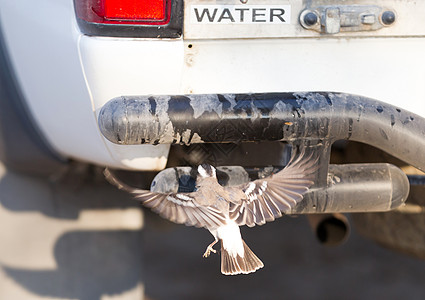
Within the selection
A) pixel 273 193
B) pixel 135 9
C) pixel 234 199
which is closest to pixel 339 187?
pixel 273 193

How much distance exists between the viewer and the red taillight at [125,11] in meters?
2.34

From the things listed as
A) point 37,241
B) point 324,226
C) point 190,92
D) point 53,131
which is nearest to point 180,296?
point 324,226

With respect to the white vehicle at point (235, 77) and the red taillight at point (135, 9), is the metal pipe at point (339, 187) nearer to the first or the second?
the white vehicle at point (235, 77)

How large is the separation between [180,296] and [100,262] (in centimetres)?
160

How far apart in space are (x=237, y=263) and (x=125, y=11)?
3.22 ft

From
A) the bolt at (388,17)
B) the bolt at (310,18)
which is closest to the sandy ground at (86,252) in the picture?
the bolt at (310,18)

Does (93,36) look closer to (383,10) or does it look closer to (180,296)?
(383,10)

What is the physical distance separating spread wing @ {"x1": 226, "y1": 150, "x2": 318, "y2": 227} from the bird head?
4.2 inches

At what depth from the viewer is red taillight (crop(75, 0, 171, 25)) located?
7.69 feet

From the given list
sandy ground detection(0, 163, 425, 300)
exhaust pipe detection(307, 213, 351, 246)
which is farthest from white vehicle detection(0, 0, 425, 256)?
exhaust pipe detection(307, 213, 351, 246)

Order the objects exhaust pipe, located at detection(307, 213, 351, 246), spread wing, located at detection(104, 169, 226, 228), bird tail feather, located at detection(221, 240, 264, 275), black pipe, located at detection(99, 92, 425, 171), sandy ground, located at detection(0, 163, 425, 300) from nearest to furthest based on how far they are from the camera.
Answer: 1. black pipe, located at detection(99, 92, 425, 171)
2. spread wing, located at detection(104, 169, 226, 228)
3. bird tail feather, located at detection(221, 240, 264, 275)
4. sandy ground, located at detection(0, 163, 425, 300)
5. exhaust pipe, located at detection(307, 213, 351, 246)

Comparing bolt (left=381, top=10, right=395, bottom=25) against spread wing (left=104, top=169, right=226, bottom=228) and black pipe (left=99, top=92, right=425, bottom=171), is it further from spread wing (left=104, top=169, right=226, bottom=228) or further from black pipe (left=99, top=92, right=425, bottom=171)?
spread wing (left=104, top=169, right=226, bottom=228)

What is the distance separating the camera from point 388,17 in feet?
8.07

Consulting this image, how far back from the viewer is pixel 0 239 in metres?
2.96
